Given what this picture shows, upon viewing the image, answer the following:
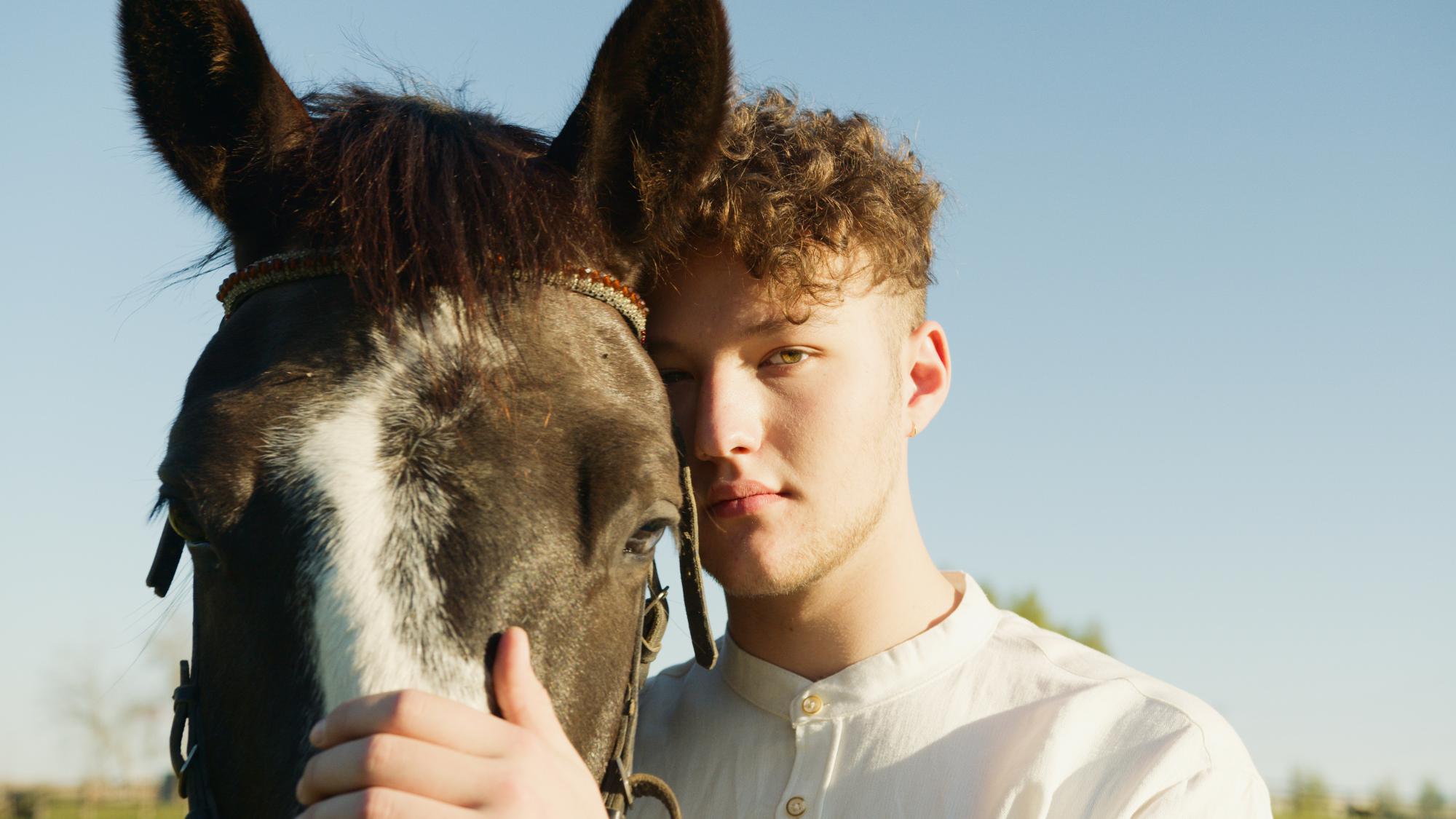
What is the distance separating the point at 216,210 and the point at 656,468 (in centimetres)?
124

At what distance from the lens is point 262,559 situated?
1.87 metres

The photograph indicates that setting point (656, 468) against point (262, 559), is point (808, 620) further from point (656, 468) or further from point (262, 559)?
point (262, 559)

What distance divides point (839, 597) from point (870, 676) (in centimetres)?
24

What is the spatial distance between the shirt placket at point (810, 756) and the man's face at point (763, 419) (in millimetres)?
306

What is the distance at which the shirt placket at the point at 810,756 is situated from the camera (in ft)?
8.64

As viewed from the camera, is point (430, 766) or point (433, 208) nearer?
point (430, 766)

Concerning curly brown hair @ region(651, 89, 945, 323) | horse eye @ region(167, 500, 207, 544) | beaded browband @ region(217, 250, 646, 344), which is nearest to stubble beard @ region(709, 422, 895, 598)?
curly brown hair @ region(651, 89, 945, 323)

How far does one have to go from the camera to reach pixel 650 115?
8.50 ft

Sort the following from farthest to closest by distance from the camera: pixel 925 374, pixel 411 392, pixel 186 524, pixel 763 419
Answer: pixel 925 374
pixel 763 419
pixel 186 524
pixel 411 392

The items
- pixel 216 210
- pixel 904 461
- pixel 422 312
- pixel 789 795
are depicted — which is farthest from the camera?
pixel 904 461

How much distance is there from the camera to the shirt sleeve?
7.97 ft

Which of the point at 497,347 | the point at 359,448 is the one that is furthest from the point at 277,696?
the point at 497,347

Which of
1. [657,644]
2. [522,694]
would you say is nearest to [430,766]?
[522,694]

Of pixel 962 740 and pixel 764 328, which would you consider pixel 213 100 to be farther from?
pixel 962 740
